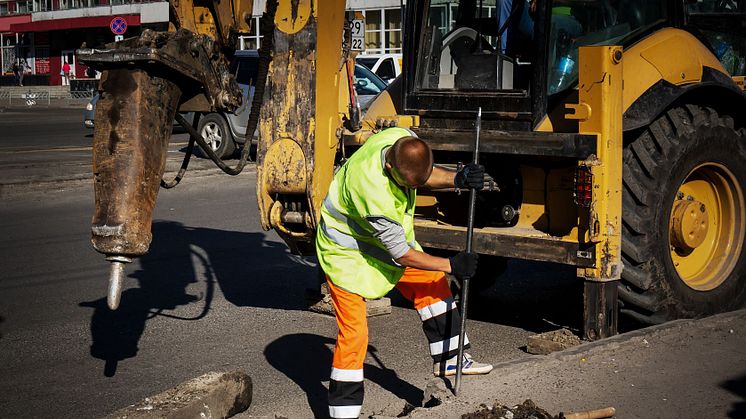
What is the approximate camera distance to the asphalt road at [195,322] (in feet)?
20.2

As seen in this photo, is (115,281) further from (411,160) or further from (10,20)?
(10,20)

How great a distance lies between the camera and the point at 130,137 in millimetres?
5387

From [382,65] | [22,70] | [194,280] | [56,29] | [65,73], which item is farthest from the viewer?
[56,29]

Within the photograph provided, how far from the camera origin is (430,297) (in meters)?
5.78

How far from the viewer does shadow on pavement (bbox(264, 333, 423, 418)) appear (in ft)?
19.6

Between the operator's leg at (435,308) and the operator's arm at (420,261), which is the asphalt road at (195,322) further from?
the operator's arm at (420,261)

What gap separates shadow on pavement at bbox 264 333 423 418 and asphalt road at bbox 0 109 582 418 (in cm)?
1

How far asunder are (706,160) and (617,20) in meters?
1.18

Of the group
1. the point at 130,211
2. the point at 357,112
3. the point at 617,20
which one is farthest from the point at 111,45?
the point at 617,20

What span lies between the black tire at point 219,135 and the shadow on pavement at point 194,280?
6580 mm

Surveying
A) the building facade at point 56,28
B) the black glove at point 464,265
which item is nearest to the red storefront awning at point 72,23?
the building facade at point 56,28

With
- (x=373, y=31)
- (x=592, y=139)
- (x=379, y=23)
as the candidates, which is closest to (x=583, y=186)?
(x=592, y=139)

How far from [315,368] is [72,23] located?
204 ft

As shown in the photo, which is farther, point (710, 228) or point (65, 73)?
point (65, 73)
